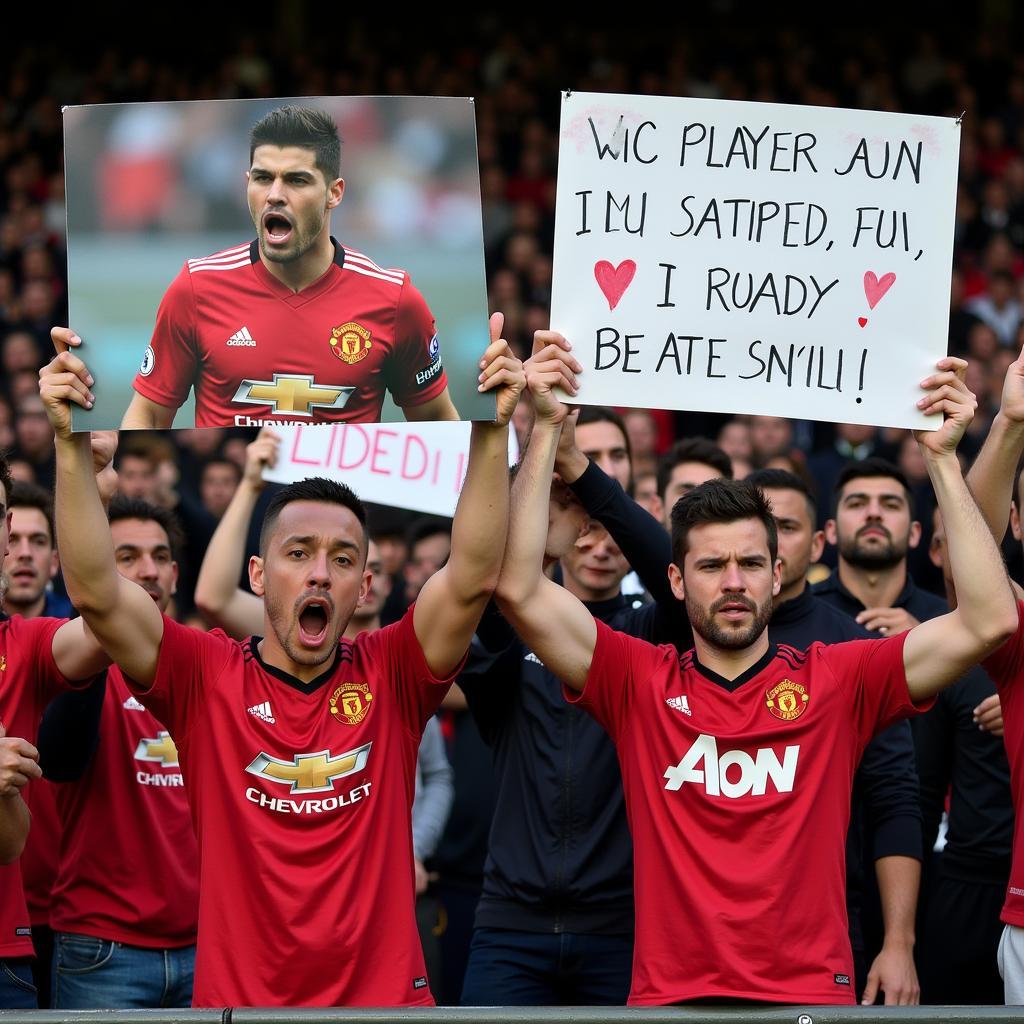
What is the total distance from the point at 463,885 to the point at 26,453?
3764mm

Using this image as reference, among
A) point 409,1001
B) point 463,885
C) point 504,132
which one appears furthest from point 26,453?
point 504,132

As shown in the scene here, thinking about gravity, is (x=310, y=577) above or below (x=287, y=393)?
below

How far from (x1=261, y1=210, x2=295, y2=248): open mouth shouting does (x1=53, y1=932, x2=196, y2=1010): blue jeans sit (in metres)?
1.92

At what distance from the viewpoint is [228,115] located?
398 centimetres

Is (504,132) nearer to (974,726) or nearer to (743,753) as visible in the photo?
Result: (974,726)

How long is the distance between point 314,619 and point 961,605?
4.99 ft

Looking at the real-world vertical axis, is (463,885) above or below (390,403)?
below

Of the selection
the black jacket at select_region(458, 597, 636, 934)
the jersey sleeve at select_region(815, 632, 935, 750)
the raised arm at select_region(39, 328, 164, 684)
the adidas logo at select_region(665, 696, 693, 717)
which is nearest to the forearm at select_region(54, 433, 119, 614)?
the raised arm at select_region(39, 328, 164, 684)

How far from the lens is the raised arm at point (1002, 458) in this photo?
416 centimetres

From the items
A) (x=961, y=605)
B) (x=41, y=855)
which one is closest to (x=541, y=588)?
(x=961, y=605)

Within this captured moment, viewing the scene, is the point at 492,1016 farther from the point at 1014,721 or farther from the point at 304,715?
the point at 1014,721

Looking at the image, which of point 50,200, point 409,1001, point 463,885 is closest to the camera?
point 409,1001

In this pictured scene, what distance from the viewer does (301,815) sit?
3791 mm

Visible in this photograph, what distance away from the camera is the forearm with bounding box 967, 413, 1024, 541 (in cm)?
419
